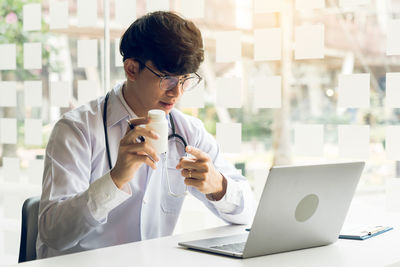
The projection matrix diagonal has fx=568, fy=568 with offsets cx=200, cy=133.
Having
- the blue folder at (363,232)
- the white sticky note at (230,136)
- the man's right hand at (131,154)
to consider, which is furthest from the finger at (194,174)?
the white sticky note at (230,136)

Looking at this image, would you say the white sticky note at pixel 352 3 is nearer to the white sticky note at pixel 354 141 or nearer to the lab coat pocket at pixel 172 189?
the white sticky note at pixel 354 141

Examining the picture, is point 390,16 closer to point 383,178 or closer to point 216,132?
point 383,178

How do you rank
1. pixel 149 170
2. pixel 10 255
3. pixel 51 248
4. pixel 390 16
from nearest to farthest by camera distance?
pixel 51 248 < pixel 149 170 < pixel 390 16 < pixel 10 255

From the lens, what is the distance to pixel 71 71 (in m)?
3.40

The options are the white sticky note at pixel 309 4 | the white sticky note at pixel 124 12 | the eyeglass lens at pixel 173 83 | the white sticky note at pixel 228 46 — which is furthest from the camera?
the white sticky note at pixel 124 12

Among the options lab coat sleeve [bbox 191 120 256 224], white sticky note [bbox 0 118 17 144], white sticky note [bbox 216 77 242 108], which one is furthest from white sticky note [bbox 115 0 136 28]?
lab coat sleeve [bbox 191 120 256 224]

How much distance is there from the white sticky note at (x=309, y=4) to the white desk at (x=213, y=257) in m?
1.26

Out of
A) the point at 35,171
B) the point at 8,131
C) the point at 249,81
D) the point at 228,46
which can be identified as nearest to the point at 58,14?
the point at 8,131

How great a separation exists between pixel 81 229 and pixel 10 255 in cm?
→ 217

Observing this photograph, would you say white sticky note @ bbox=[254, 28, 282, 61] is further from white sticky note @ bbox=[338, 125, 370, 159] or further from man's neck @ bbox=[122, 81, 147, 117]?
man's neck @ bbox=[122, 81, 147, 117]

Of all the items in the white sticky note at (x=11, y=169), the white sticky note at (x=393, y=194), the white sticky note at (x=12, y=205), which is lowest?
the white sticky note at (x=12, y=205)

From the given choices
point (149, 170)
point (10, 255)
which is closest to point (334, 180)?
point (149, 170)

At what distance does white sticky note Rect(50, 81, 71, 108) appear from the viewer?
133 inches

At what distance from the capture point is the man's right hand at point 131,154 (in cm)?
165
